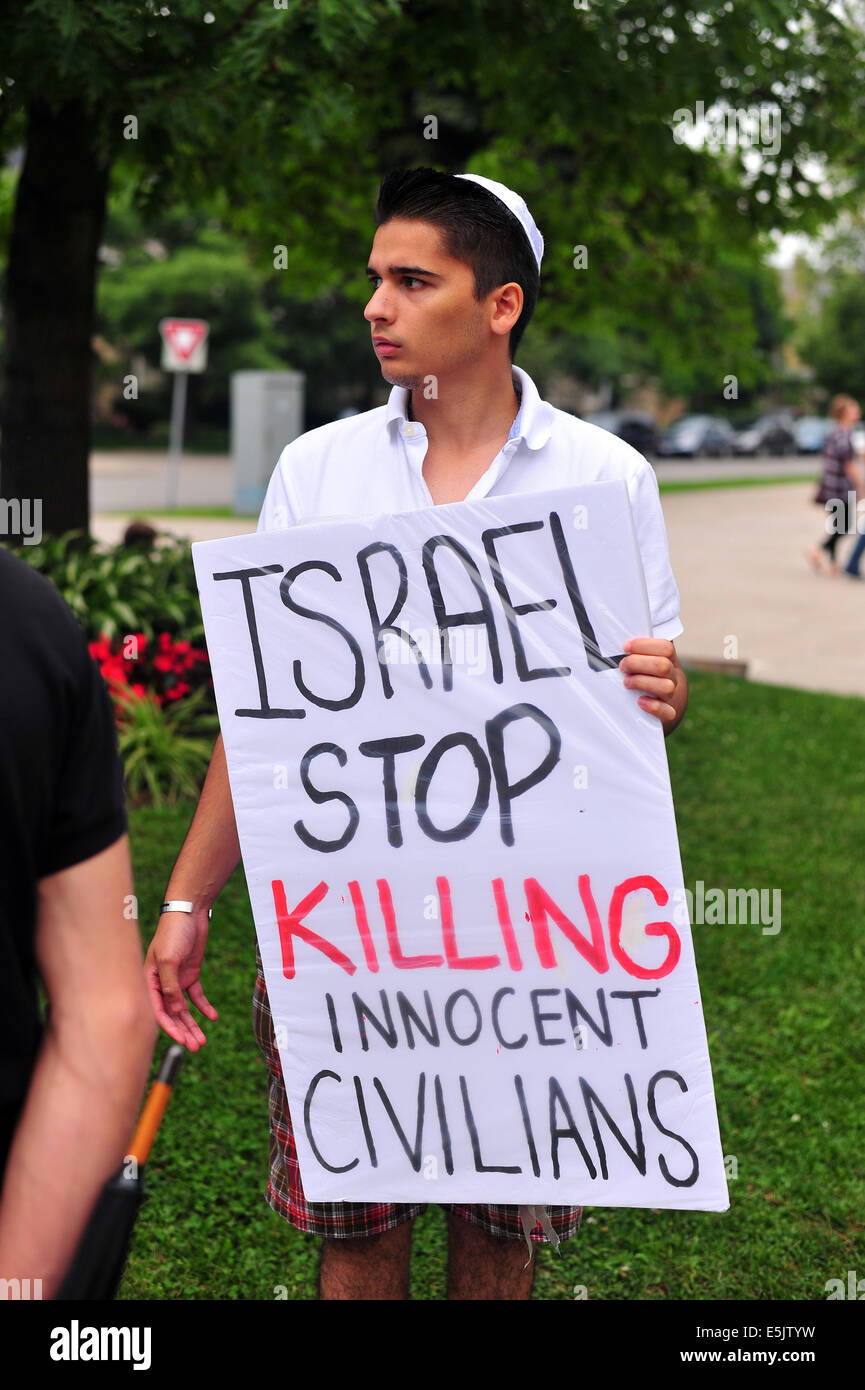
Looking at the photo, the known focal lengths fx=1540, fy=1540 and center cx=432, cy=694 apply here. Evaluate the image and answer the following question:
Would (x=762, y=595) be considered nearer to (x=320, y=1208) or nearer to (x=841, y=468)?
(x=841, y=468)

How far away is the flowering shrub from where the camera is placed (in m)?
7.05

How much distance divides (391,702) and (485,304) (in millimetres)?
619

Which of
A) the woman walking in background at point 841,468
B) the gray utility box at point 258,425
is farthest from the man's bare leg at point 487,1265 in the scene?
the gray utility box at point 258,425

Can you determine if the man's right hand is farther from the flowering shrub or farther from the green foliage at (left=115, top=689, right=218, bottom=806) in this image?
the flowering shrub

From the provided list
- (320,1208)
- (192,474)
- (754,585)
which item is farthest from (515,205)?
(192,474)

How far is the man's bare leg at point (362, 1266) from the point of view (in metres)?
2.43

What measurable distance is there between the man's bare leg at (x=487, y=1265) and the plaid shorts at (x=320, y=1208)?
36 millimetres

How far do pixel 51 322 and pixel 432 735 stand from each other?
21.4ft

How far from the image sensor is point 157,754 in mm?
6871

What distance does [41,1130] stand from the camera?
1.44 meters

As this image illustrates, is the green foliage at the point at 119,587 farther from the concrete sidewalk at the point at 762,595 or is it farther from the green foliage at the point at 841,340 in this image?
the green foliage at the point at 841,340

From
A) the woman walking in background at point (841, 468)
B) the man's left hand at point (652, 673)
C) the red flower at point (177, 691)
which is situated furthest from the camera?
the woman walking in background at point (841, 468)
